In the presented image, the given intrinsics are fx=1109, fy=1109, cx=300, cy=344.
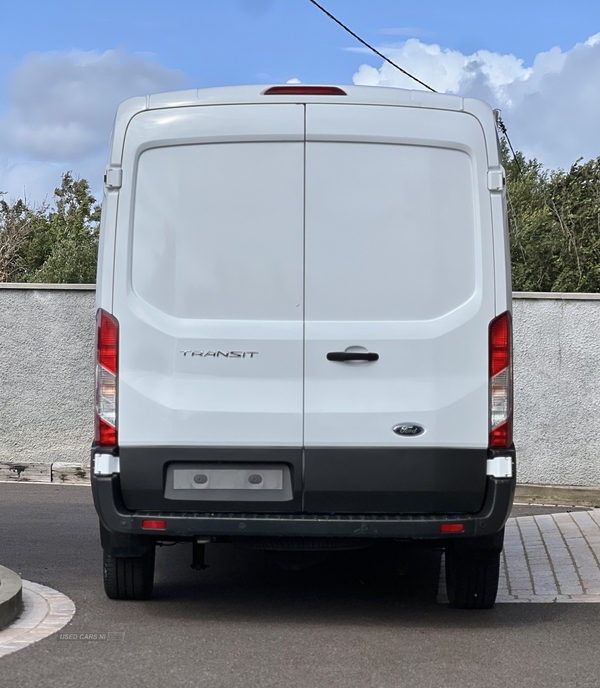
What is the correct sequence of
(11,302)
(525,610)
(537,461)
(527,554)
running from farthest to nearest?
(11,302), (537,461), (527,554), (525,610)

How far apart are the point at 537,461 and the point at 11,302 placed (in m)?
5.72

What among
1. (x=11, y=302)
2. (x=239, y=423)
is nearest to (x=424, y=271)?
(x=239, y=423)

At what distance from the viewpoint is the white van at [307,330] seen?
5355 millimetres

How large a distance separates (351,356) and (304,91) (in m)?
1.34

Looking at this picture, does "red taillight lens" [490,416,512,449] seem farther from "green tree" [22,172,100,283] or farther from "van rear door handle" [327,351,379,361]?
"green tree" [22,172,100,283]

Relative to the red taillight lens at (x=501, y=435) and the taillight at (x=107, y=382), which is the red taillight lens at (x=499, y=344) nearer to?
the red taillight lens at (x=501, y=435)

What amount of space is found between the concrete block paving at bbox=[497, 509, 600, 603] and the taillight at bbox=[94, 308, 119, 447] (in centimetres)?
266

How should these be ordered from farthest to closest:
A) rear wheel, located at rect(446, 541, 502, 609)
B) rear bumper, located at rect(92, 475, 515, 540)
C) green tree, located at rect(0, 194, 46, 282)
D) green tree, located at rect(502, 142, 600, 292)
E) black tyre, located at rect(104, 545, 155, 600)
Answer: green tree, located at rect(0, 194, 46, 282)
green tree, located at rect(502, 142, 600, 292)
black tyre, located at rect(104, 545, 155, 600)
rear wheel, located at rect(446, 541, 502, 609)
rear bumper, located at rect(92, 475, 515, 540)

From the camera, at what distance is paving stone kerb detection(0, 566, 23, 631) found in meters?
5.53

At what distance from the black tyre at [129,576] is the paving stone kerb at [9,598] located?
0.48 metres

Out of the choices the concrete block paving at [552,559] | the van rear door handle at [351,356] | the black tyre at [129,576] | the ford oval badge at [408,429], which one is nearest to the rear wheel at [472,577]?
the concrete block paving at [552,559]

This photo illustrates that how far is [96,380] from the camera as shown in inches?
214

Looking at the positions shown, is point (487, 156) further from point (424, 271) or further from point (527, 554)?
point (527, 554)

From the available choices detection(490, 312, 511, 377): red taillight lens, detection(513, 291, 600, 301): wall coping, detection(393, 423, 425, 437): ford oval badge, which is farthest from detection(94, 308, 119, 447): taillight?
detection(513, 291, 600, 301): wall coping
